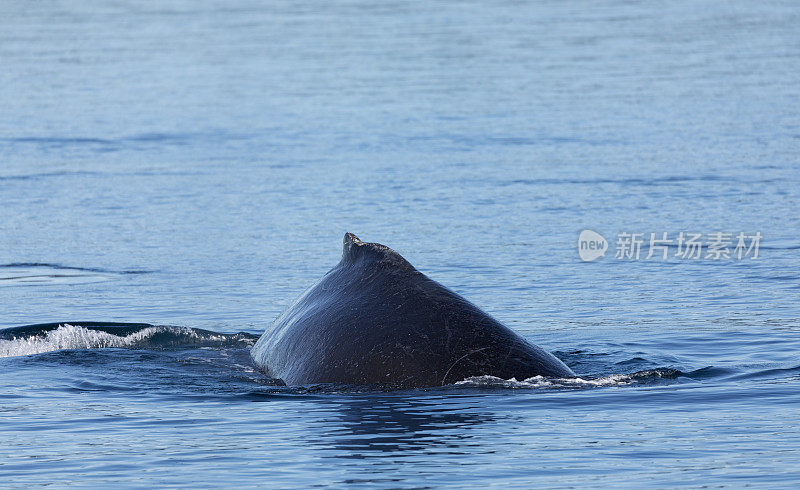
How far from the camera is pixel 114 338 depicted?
11156 mm

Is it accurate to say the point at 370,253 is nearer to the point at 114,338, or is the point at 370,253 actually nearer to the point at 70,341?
the point at 114,338

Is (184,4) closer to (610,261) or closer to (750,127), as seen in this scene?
(750,127)

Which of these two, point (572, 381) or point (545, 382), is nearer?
point (545, 382)

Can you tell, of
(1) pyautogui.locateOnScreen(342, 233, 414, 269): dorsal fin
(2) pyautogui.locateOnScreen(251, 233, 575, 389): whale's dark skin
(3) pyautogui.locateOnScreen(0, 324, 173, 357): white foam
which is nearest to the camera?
(2) pyautogui.locateOnScreen(251, 233, 575, 389): whale's dark skin

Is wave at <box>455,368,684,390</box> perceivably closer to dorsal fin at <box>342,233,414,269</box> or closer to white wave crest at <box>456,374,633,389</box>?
white wave crest at <box>456,374,633,389</box>

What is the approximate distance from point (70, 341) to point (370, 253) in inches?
135

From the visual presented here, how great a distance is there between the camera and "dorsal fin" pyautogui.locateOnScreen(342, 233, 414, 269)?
8.63 m

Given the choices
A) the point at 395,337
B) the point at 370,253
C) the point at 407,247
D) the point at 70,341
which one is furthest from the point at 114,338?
the point at 407,247

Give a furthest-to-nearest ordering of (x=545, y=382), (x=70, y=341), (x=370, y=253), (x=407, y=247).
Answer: (x=407, y=247) < (x=70, y=341) < (x=370, y=253) < (x=545, y=382)

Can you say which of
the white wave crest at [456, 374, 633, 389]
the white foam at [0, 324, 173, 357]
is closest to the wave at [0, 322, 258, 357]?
the white foam at [0, 324, 173, 357]

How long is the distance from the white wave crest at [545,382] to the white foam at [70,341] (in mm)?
3610

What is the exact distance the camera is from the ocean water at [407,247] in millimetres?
7684

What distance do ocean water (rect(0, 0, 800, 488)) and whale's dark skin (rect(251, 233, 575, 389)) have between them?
0.12 m

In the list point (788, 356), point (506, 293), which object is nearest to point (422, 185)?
point (506, 293)
